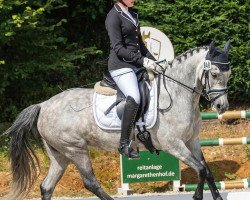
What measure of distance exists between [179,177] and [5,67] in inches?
173

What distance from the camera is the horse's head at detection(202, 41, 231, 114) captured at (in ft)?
26.6

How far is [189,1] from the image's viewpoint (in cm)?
1321

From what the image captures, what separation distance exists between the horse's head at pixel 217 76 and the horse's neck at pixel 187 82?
16cm

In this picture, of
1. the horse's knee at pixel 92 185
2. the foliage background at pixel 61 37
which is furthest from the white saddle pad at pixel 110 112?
the foliage background at pixel 61 37

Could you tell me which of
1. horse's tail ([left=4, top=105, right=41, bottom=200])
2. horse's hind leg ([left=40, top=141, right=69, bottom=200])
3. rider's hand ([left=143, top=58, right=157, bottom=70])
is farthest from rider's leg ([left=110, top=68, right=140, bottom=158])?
horse's tail ([left=4, top=105, right=41, bottom=200])

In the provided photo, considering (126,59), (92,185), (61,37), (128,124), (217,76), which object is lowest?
(61,37)

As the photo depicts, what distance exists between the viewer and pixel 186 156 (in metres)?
8.12

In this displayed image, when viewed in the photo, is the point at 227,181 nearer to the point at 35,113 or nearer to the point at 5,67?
the point at 35,113

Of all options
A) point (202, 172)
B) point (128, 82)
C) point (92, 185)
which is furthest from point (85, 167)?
point (202, 172)

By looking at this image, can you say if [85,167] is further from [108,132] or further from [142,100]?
[142,100]

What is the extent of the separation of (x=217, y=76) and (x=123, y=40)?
1191 millimetres

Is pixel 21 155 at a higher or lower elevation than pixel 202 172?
lower

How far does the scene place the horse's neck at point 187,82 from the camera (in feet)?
27.3

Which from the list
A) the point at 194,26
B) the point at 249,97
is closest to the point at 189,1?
the point at 194,26
